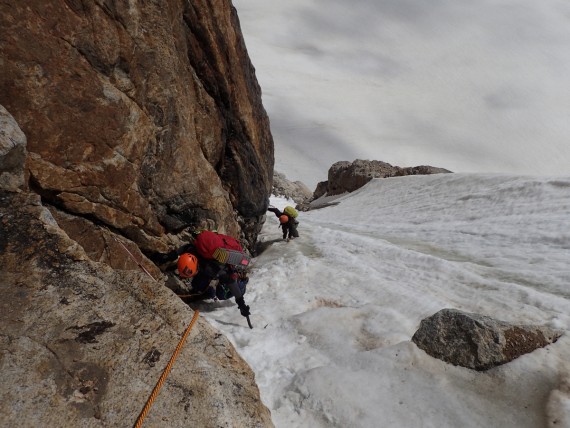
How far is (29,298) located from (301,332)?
4790 mm

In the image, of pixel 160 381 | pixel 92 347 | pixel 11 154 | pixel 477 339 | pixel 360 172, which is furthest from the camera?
pixel 360 172

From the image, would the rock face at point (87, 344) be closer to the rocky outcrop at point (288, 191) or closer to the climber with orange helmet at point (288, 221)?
the climber with orange helmet at point (288, 221)

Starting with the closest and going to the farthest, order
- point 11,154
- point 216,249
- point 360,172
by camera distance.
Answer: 1. point 11,154
2. point 216,249
3. point 360,172

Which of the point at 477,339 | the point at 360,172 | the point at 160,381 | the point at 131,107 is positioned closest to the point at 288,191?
the point at 360,172

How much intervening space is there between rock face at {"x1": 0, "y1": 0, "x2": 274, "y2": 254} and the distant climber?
0.82 meters

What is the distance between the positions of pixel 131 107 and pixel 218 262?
3.30 meters

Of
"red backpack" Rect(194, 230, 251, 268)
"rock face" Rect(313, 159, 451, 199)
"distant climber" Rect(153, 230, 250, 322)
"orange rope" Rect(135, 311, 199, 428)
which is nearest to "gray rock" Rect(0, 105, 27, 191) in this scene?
"orange rope" Rect(135, 311, 199, 428)

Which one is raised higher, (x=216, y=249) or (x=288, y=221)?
(x=288, y=221)

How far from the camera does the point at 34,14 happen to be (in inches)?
234

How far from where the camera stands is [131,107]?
24.2 feet

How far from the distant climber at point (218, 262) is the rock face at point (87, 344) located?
273 centimetres

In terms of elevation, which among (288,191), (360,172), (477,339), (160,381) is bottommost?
(160,381)

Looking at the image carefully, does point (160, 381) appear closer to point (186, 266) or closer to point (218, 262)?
point (186, 266)

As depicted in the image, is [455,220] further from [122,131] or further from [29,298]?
[29,298]
